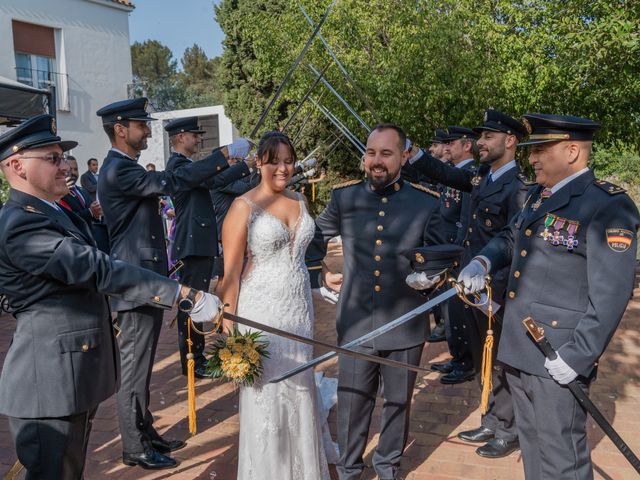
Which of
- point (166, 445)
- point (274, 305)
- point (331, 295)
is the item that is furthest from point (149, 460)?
point (331, 295)

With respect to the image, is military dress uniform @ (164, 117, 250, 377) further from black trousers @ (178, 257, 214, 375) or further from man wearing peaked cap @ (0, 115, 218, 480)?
man wearing peaked cap @ (0, 115, 218, 480)

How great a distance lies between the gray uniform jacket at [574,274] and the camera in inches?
107

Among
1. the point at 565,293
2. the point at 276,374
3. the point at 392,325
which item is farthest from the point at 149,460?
the point at 565,293

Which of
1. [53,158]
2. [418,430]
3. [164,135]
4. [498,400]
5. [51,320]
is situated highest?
[164,135]

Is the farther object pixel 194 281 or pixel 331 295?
pixel 194 281

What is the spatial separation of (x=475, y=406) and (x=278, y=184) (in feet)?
9.90

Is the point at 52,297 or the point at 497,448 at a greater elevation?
the point at 52,297

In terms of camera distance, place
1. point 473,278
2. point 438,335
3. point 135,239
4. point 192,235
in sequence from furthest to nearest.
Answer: point 438,335 → point 192,235 → point 135,239 → point 473,278

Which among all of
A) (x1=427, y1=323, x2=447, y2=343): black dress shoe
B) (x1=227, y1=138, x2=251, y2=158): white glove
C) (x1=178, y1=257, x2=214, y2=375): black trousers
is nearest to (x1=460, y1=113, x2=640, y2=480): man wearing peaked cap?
(x1=227, y1=138, x2=251, y2=158): white glove

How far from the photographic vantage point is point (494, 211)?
14.9 feet

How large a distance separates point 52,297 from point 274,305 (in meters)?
1.35

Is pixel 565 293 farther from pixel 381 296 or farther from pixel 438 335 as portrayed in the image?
pixel 438 335

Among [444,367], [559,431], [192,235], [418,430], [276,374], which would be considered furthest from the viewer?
[444,367]

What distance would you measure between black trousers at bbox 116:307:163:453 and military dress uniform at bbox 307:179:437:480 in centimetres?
148
